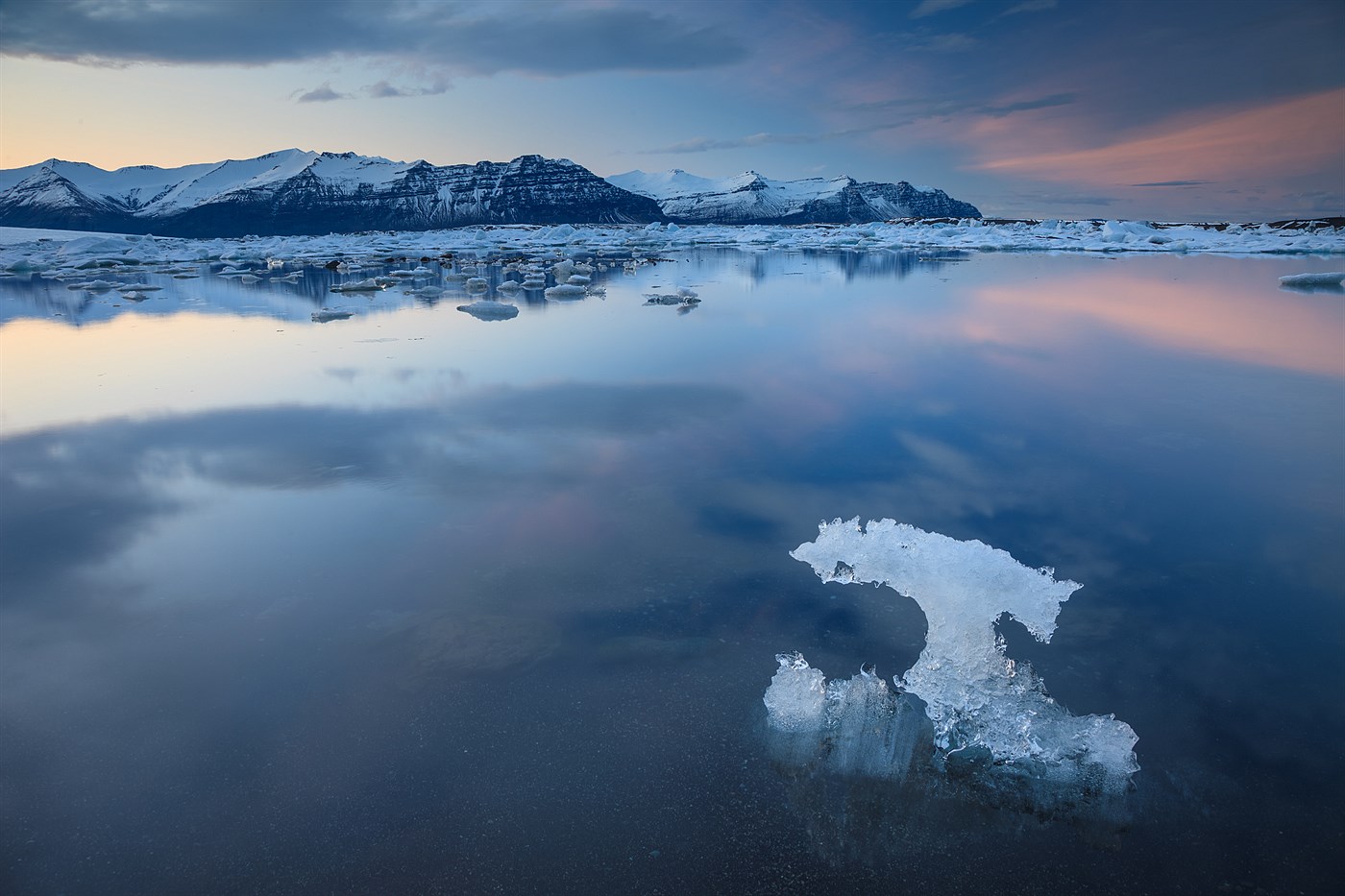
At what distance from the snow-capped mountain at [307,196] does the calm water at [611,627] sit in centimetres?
15738

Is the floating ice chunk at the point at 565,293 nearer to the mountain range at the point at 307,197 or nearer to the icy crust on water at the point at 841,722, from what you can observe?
the icy crust on water at the point at 841,722

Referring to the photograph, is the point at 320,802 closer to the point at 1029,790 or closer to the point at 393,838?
the point at 393,838

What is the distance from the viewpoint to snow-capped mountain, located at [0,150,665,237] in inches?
5714

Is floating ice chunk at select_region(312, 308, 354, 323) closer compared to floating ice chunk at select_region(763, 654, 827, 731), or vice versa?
floating ice chunk at select_region(763, 654, 827, 731)

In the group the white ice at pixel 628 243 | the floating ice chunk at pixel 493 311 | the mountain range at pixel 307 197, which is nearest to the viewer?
the floating ice chunk at pixel 493 311

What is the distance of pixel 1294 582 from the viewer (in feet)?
11.6

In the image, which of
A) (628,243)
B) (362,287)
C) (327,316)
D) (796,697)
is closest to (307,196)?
(628,243)

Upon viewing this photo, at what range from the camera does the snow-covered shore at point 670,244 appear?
36.1 metres

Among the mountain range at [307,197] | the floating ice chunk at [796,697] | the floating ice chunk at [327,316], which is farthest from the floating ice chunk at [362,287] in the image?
A: the mountain range at [307,197]

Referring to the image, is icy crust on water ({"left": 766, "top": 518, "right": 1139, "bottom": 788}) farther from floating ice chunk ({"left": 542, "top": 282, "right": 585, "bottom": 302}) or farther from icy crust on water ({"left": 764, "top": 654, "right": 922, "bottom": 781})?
floating ice chunk ({"left": 542, "top": 282, "right": 585, "bottom": 302})

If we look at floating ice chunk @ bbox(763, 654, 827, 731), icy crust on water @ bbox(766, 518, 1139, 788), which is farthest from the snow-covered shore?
floating ice chunk @ bbox(763, 654, 827, 731)

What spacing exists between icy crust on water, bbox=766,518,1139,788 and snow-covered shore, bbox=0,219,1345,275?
129 ft

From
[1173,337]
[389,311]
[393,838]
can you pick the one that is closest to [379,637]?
[393,838]

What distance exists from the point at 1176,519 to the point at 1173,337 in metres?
8.52
